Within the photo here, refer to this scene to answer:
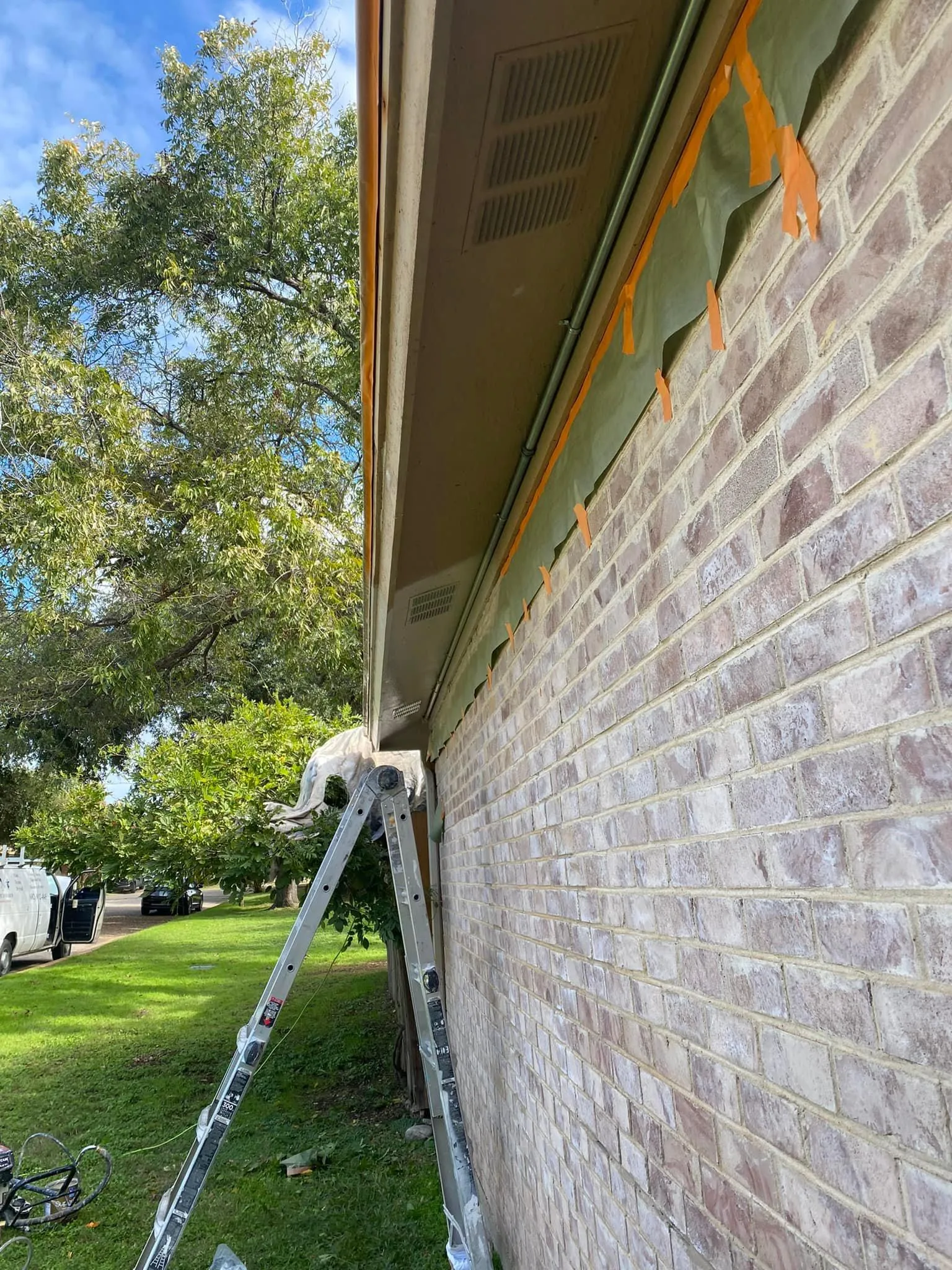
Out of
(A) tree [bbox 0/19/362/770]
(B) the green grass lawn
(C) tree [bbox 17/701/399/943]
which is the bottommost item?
(B) the green grass lawn

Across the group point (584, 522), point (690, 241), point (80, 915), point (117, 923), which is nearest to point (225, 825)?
point (584, 522)

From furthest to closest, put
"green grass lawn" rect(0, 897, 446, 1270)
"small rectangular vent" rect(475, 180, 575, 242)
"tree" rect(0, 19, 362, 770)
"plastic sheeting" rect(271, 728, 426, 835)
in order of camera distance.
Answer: "tree" rect(0, 19, 362, 770) < "plastic sheeting" rect(271, 728, 426, 835) < "green grass lawn" rect(0, 897, 446, 1270) < "small rectangular vent" rect(475, 180, 575, 242)

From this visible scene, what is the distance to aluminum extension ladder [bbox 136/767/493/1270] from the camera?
3.75 m

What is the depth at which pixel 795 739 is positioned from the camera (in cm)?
118

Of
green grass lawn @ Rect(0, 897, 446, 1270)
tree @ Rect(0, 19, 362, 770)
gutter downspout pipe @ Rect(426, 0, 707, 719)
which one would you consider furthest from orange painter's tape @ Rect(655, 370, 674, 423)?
tree @ Rect(0, 19, 362, 770)

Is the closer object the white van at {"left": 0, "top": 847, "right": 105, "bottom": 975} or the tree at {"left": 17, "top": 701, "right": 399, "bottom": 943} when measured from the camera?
the tree at {"left": 17, "top": 701, "right": 399, "bottom": 943}

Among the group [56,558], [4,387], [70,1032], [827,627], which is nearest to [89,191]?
[4,387]

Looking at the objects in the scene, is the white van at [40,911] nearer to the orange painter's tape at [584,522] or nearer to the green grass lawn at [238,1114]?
the green grass lawn at [238,1114]

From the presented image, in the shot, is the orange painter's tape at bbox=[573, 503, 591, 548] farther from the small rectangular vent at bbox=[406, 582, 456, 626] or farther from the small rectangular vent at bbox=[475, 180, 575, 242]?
the small rectangular vent at bbox=[406, 582, 456, 626]

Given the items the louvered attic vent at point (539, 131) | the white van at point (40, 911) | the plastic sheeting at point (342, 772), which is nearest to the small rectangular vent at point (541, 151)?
the louvered attic vent at point (539, 131)

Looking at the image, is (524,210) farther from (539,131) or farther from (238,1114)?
(238,1114)

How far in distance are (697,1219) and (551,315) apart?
183 centimetres

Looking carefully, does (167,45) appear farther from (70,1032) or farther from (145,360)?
(70,1032)

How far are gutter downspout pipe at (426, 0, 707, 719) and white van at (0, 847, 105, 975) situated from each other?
11.4 meters
